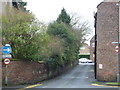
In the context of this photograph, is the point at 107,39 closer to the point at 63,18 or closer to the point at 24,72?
the point at 24,72

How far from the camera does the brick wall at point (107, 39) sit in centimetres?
2603

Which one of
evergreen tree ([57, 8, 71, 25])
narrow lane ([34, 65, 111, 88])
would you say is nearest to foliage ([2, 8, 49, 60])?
narrow lane ([34, 65, 111, 88])

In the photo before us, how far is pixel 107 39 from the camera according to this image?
87.6ft

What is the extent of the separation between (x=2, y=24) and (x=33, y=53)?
3.98 meters

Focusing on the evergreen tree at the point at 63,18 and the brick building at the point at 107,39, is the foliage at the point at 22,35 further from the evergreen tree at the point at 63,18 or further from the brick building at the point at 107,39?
the evergreen tree at the point at 63,18

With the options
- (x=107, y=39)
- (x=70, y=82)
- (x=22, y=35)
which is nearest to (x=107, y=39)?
(x=107, y=39)

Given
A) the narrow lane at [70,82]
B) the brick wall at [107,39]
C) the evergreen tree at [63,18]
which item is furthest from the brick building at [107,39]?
the evergreen tree at [63,18]

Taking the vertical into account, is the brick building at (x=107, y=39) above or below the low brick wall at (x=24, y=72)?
above

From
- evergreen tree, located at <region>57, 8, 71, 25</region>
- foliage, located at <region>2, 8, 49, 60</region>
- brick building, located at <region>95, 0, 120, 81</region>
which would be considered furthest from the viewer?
evergreen tree, located at <region>57, 8, 71, 25</region>

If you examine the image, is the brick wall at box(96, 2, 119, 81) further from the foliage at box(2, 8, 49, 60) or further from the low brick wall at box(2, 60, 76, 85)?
the foliage at box(2, 8, 49, 60)

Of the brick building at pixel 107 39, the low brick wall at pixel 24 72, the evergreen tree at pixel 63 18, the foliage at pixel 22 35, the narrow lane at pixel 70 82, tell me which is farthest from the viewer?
the evergreen tree at pixel 63 18

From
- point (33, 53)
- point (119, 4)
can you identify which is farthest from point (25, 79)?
point (119, 4)

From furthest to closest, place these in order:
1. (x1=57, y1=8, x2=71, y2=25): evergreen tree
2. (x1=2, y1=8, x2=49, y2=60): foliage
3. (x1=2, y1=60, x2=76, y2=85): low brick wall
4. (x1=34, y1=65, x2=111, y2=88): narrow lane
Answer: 1. (x1=57, y1=8, x2=71, y2=25): evergreen tree
2. (x1=2, y1=8, x2=49, y2=60): foliage
3. (x1=34, y1=65, x2=111, y2=88): narrow lane
4. (x1=2, y1=60, x2=76, y2=85): low brick wall

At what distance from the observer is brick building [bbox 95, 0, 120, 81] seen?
85.4 feet
